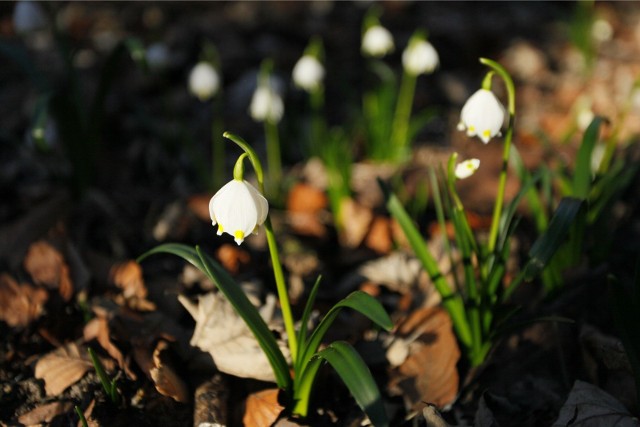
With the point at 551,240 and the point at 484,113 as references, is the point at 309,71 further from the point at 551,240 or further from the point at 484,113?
the point at 551,240

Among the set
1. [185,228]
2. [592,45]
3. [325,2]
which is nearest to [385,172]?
[185,228]

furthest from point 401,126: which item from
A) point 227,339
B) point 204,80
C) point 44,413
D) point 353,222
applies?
point 44,413

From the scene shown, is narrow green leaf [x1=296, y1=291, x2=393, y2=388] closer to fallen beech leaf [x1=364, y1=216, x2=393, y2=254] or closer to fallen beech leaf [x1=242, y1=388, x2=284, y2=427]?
fallen beech leaf [x1=242, y1=388, x2=284, y2=427]

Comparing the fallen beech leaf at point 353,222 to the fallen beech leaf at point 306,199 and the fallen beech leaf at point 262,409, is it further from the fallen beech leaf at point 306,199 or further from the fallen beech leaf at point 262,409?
the fallen beech leaf at point 262,409

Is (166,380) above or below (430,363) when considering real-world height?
above

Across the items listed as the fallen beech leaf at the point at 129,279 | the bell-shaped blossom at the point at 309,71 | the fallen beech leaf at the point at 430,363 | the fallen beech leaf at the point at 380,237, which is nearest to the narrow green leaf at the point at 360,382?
the fallen beech leaf at the point at 430,363

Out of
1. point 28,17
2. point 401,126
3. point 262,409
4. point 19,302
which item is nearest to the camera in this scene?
point 262,409

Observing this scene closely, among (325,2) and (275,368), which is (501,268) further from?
(325,2)
